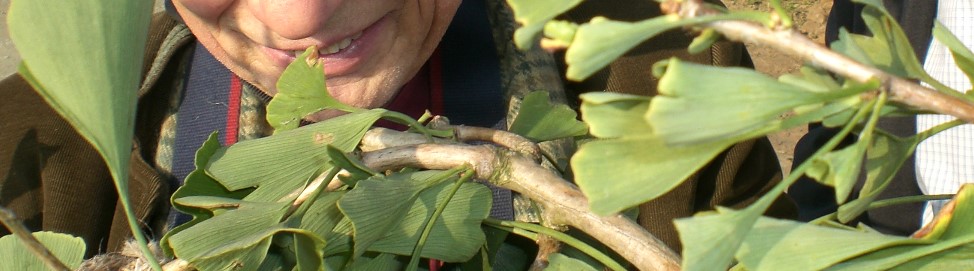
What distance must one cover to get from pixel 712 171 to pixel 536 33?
760mm

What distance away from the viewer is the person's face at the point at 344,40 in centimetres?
76

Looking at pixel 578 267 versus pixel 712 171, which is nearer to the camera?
pixel 578 267

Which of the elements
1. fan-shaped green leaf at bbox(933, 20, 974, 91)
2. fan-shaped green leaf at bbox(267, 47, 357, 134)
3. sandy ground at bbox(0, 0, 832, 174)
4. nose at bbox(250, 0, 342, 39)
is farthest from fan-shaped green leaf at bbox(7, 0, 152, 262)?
sandy ground at bbox(0, 0, 832, 174)

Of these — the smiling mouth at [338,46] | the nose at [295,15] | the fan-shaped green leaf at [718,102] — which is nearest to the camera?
the fan-shaped green leaf at [718,102]

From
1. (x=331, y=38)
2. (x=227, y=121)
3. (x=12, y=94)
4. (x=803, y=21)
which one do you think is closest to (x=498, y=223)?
(x=331, y=38)

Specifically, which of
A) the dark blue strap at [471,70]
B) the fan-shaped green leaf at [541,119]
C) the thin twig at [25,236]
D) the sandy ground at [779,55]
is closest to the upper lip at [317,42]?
the dark blue strap at [471,70]

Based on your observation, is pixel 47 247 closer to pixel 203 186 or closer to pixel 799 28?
pixel 203 186

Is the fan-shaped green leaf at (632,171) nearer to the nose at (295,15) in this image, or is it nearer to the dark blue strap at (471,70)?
the nose at (295,15)

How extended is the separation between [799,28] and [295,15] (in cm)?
180

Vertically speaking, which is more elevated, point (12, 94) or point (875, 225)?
point (12, 94)

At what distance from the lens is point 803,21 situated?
92.0 inches

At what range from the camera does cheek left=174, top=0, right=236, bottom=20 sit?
0.76 meters

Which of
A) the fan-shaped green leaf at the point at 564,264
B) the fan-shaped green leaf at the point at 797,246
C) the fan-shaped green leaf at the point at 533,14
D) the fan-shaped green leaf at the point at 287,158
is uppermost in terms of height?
the fan-shaped green leaf at the point at 533,14

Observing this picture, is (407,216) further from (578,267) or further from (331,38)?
(331,38)
